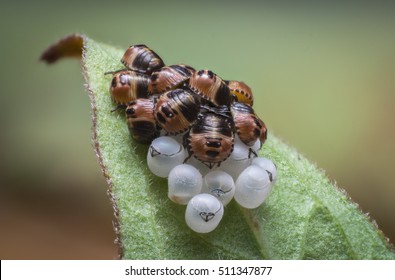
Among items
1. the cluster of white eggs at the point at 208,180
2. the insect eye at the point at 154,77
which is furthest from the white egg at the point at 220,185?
the insect eye at the point at 154,77

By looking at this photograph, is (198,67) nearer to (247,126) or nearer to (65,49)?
(65,49)

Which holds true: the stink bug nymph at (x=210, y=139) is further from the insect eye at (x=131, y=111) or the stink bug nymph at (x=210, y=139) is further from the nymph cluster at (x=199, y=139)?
the insect eye at (x=131, y=111)

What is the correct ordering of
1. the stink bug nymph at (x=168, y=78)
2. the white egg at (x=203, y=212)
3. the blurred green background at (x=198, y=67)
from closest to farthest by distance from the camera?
the white egg at (x=203, y=212) < the stink bug nymph at (x=168, y=78) < the blurred green background at (x=198, y=67)

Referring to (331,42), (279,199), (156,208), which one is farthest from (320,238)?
(331,42)

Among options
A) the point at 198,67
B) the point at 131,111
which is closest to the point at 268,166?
the point at 131,111

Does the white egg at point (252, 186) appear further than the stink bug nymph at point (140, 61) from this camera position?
No
